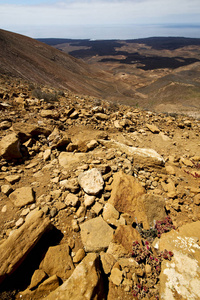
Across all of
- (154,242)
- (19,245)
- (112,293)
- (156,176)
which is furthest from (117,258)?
(156,176)

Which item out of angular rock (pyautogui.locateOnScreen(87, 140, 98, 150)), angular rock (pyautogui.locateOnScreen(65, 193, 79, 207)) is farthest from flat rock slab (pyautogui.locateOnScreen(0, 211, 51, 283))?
angular rock (pyautogui.locateOnScreen(87, 140, 98, 150))

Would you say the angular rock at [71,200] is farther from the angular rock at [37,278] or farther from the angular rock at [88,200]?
the angular rock at [37,278]

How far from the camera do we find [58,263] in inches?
87.0

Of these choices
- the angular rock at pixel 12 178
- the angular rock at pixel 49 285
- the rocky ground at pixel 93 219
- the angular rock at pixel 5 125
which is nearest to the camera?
the angular rock at pixel 49 285

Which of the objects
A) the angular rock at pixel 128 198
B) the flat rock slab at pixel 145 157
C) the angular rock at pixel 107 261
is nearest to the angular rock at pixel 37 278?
the angular rock at pixel 107 261

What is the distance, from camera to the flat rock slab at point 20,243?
198 centimetres

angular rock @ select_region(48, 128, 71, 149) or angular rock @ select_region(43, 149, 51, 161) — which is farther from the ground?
angular rock @ select_region(48, 128, 71, 149)

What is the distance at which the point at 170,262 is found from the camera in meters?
2.44

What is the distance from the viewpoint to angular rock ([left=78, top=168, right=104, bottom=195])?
318 cm

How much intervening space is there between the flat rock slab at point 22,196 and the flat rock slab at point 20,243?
48cm

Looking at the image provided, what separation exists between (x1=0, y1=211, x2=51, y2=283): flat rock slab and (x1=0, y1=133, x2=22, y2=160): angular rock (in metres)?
1.91

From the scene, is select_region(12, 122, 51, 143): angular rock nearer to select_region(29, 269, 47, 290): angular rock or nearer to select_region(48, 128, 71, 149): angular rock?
select_region(48, 128, 71, 149): angular rock

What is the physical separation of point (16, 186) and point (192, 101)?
32.3 metres

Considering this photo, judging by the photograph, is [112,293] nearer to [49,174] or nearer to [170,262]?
[170,262]
